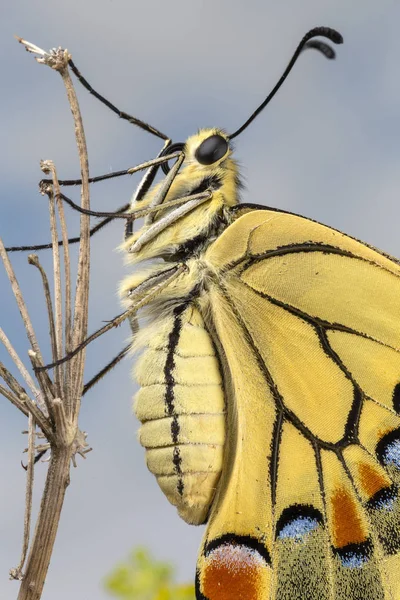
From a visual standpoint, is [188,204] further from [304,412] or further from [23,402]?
[23,402]

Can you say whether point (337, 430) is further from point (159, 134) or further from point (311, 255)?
point (159, 134)

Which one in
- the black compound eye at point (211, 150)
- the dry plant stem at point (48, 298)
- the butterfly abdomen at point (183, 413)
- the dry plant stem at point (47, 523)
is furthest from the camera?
the black compound eye at point (211, 150)

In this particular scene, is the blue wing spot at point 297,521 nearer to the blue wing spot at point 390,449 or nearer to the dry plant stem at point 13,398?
the blue wing spot at point 390,449

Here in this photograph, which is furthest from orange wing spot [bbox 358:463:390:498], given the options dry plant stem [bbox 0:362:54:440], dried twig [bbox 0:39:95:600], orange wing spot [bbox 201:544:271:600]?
dry plant stem [bbox 0:362:54:440]

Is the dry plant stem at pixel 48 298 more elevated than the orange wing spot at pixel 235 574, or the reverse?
the dry plant stem at pixel 48 298

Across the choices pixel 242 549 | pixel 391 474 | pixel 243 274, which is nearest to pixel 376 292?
pixel 243 274

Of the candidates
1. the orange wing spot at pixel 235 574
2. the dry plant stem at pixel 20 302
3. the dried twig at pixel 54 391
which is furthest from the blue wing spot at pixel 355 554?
the dry plant stem at pixel 20 302
